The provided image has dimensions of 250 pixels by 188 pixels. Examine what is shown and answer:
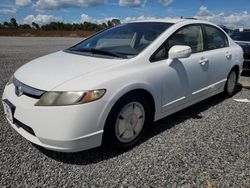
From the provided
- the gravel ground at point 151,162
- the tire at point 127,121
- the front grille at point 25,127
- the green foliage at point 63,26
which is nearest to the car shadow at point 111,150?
the gravel ground at point 151,162

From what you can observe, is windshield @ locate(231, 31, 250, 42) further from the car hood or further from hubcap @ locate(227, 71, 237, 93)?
the car hood

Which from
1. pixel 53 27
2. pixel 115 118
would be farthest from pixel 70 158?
pixel 53 27

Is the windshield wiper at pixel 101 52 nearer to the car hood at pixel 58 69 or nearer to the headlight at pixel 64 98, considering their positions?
the car hood at pixel 58 69

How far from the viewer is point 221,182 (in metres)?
2.63

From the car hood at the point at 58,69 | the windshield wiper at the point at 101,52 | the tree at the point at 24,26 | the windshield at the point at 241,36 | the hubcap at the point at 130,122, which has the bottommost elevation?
the hubcap at the point at 130,122

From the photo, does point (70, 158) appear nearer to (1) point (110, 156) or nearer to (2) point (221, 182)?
(1) point (110, 156)

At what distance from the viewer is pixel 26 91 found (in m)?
2.86

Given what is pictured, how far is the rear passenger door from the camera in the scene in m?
4.46

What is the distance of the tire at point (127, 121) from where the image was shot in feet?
9.63

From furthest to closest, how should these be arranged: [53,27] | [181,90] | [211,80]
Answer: [53,27] < [211,80] < [181,90]

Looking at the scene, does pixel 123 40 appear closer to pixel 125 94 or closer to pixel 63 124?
pixel 125 94

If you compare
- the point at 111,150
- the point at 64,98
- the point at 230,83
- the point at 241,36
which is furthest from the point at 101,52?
the point at 241,36

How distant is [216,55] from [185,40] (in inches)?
35.6

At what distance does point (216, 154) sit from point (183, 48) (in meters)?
1.37
